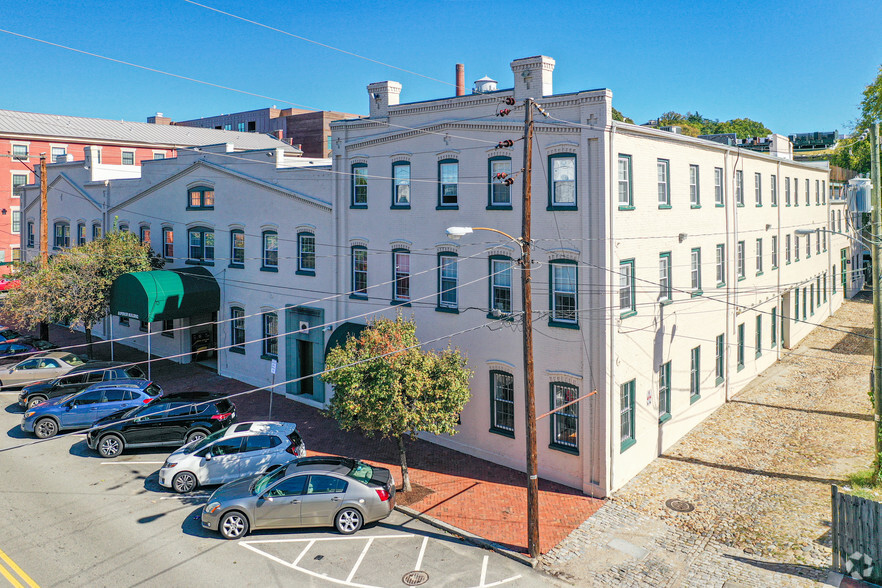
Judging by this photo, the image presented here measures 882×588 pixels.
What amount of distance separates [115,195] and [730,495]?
35862mm

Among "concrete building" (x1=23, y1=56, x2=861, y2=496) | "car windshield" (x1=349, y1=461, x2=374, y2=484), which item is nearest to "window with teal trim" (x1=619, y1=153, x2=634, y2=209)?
"concrete building" (x1=23, y1=56, x2=861, y2=496)

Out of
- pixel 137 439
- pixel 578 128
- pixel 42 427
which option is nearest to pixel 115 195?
pixel 42 427

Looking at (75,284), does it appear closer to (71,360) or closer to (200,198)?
(71,360)

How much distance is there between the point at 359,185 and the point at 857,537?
62.5 ft

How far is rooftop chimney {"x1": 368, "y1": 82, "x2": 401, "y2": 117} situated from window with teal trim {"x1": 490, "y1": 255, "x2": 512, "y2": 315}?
754 cm

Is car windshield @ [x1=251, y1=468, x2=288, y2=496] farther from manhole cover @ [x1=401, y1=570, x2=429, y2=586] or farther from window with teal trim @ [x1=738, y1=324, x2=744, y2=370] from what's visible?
window with teal trim @ [x1=738, y1=324, x2=744, y2=370]

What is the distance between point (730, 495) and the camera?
59.3ft

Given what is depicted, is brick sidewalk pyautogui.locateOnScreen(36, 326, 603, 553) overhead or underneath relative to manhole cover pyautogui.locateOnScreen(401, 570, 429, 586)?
overhead

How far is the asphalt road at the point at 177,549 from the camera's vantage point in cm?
1392

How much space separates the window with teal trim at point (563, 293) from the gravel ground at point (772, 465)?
17.3ft

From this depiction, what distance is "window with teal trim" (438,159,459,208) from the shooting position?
21.5 metres

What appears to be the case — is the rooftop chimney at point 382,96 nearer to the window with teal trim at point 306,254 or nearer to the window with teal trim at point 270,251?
the window with teal trim at point 306,254

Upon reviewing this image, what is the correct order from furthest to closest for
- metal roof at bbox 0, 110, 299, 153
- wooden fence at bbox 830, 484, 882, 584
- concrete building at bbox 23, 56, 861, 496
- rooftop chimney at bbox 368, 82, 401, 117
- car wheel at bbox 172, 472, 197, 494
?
metal roof at bbox 0, 110, 299, 153
rooftop chimney at bbox 368, 82, 401, 117
concrete building at bbox 23, 56, 861, 496
car wheel at bbox 172, 472, 197, 494
wooden fence at bbox 830, 484, 882, 584

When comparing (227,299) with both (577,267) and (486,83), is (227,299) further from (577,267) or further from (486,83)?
(577,267)
